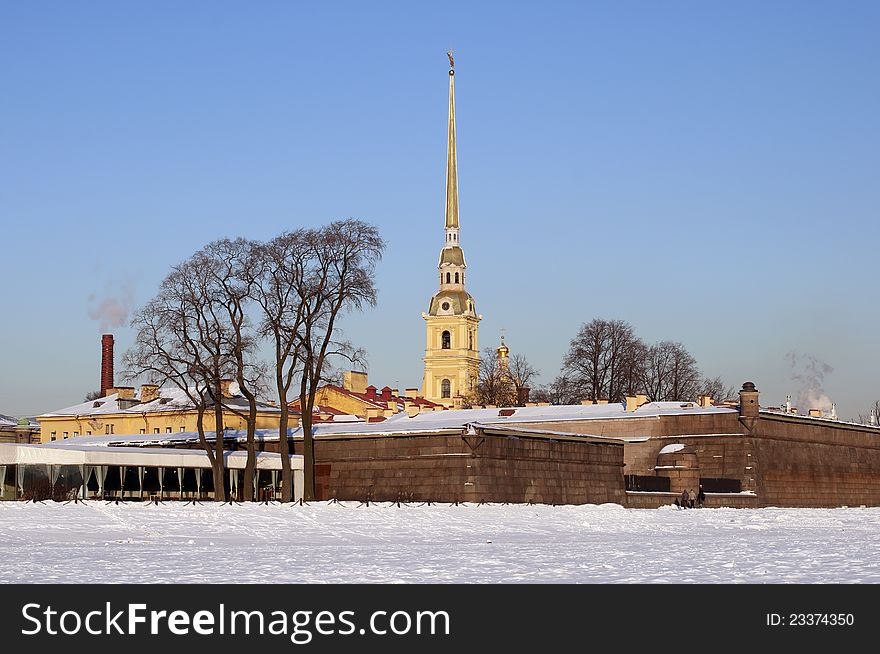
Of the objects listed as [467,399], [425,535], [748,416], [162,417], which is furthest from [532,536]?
[467,399]

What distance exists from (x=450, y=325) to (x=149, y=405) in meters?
72.7

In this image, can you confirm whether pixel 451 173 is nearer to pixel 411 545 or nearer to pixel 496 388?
pixel 496 388

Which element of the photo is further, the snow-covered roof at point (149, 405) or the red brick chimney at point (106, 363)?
the red brick chimney at point (106, 363)

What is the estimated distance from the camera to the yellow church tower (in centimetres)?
16200

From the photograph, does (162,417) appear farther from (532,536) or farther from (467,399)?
(532,536)

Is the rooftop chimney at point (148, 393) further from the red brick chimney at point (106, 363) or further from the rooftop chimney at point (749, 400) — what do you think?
the rooftop chimney at point (749, 400)

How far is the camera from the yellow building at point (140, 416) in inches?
3607

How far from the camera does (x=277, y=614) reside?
17531 mm

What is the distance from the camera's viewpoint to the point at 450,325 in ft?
540

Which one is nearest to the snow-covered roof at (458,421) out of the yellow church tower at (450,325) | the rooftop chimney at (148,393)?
the rooftop chimney at (148,393)

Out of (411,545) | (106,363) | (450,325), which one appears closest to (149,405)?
(106,363)

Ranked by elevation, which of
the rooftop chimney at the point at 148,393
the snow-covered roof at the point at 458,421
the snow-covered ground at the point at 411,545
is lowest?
the snow-covered ground at the point at 411,545

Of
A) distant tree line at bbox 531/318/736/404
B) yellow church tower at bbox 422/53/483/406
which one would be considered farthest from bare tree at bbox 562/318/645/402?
yellow church tower at bbox 422/53/483/406

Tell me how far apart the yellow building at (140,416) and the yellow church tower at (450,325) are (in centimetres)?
6452
